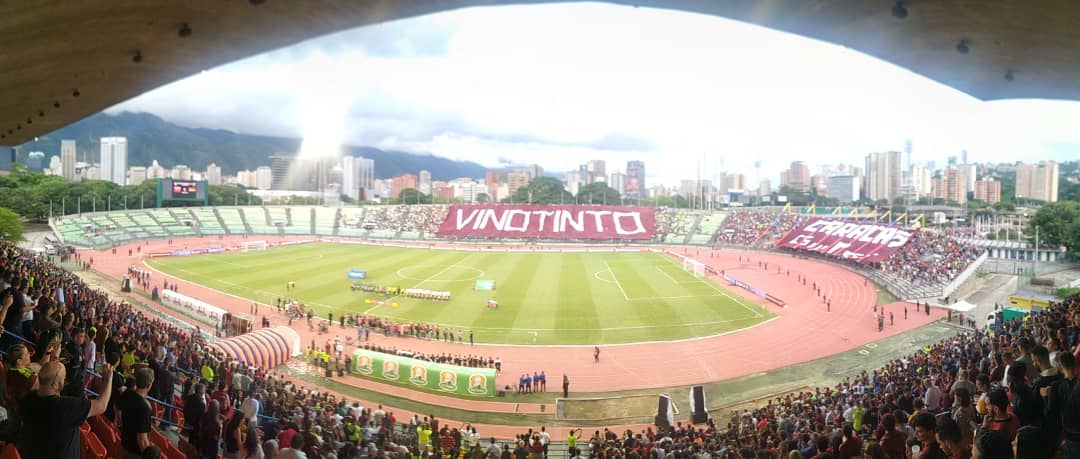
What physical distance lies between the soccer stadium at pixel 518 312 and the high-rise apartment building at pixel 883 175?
29.5m

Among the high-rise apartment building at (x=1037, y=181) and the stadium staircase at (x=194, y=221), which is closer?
the high-rise apartment building at (x=1037, y=181)

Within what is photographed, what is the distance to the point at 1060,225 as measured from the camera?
133ft

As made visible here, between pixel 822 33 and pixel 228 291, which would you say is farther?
pixel 228 291

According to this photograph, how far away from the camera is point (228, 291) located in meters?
32.2

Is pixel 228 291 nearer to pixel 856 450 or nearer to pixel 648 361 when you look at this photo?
pixel 648 361

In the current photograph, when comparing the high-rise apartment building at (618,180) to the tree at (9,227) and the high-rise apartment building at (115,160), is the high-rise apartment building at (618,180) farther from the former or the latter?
the tree at (9,227)

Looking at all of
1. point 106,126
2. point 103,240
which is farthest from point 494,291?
point 106,126

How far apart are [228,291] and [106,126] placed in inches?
5900

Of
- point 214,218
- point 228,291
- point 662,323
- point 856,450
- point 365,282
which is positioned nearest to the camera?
point 856,450

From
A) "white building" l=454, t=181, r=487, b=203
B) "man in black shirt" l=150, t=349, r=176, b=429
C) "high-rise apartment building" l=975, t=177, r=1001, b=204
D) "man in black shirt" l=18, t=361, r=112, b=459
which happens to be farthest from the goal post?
"white building" l=454, t=181, r=487, b=203

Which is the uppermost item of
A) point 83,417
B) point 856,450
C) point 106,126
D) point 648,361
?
point 106,126

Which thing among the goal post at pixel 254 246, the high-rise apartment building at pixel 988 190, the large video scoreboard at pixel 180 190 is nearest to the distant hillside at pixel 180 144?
the large video scoreboard at pixel 180 190

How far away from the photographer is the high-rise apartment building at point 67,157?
87.9m

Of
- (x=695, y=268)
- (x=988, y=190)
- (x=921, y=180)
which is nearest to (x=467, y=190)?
(x=921, y=180)
